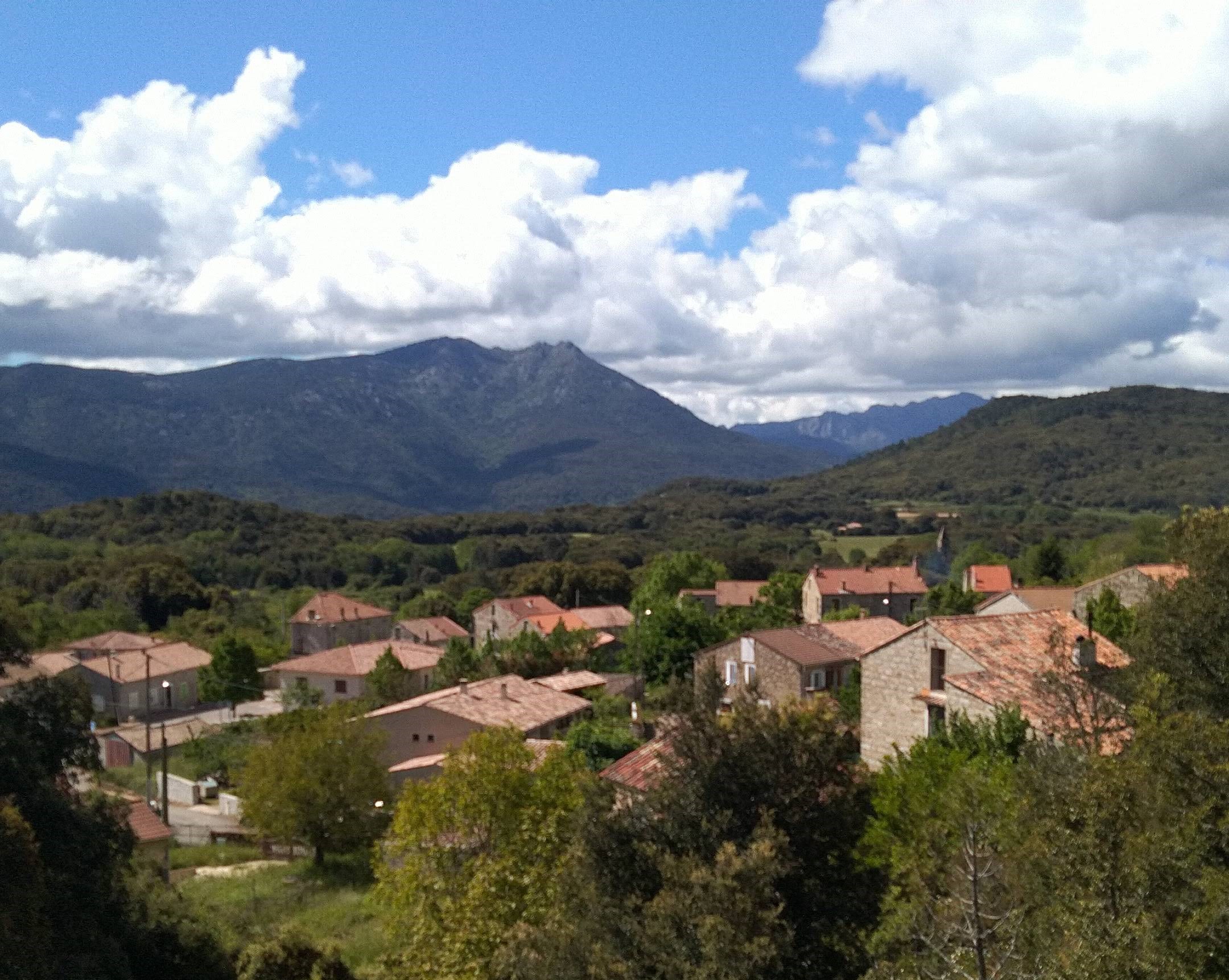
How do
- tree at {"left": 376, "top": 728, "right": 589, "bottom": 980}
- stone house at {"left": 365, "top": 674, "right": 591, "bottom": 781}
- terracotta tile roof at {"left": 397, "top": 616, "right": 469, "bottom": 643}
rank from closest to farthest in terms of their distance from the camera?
tree at {"left": 376, "top": 728, "right": 589, "bottom": 980}, stone house at {"left": 365, "top": 674, "right": 591, "bottom": 781}, terracotta tile roof at {"left": 397, "top": 616, "right": 469, "bottom": 643}

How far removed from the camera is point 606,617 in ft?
264

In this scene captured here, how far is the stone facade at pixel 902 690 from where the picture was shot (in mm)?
24156

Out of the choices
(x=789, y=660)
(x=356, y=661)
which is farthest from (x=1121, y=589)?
(x=356, y=661)

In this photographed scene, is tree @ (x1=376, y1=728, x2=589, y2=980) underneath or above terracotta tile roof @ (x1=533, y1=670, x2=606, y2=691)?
above

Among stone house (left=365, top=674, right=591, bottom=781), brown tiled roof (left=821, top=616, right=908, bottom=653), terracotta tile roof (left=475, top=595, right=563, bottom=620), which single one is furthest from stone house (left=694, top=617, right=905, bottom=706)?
terracotta tile roof (left=475, top=595, right=563, bottom=620)

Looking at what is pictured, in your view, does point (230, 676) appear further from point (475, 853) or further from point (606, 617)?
point (475, 853)

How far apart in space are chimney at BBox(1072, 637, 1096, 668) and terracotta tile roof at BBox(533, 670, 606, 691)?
88.8 ft

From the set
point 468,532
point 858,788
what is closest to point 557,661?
point 858,788

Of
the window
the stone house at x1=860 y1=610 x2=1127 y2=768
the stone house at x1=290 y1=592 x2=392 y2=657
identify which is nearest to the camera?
the stone house at x1=860 y1=610 x2=1127 y2=768

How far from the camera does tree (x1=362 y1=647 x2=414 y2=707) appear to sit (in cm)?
5322

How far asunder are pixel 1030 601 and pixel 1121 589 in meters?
6.14

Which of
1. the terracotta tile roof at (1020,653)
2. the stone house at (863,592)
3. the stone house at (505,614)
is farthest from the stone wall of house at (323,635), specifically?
the terracotta tile roof at (1020,653)

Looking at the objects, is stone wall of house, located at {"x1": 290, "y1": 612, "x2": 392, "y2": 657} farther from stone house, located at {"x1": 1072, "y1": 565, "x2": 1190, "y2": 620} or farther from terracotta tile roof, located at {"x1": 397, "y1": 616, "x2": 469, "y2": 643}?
stone house, located at {"x1": 1072, "y1": 565, "x2": 1190, "y2": 620}

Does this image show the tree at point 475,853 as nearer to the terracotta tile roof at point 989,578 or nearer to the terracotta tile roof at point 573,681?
the terracotta tile roof at point 573,681
